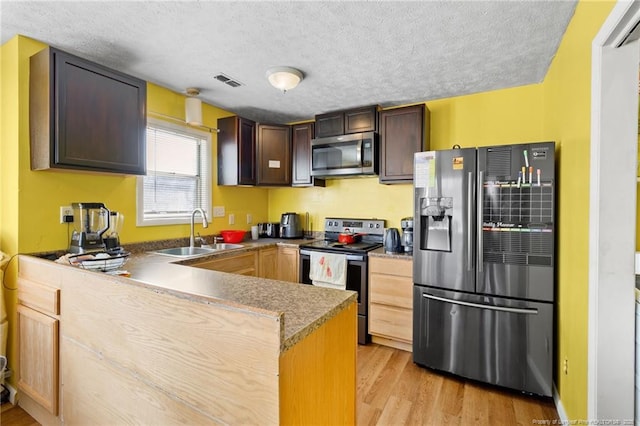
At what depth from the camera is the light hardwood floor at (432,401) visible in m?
1.87

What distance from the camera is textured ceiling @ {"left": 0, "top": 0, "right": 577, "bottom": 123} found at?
5.39 feet

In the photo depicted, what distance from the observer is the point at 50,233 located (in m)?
2.07

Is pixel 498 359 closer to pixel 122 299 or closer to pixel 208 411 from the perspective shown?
pixel 208 411

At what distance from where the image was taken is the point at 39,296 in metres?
1.74

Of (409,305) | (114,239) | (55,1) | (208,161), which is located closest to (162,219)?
(114,239)

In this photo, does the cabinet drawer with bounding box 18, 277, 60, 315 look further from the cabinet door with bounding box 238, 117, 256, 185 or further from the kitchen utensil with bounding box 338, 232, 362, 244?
the kitchen utensil with bounding box 338, 232, 362, 244

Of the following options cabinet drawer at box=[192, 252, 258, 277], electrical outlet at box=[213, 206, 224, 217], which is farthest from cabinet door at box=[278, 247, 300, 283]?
electrical outlet at box=[213, 206, 224, 217]

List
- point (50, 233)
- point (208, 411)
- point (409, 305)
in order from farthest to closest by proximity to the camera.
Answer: point (409, 305), point (50, 233), point (208, 411)

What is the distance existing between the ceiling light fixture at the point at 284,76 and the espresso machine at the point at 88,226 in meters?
1.56

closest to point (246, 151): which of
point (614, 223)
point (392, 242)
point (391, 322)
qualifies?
point (392, 242)

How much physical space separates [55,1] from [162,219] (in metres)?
1.66

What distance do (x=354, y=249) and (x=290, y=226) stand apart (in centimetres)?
105

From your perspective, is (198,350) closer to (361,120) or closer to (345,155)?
(345,155)

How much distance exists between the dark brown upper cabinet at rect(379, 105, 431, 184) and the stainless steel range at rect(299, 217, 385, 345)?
2.07 feet
